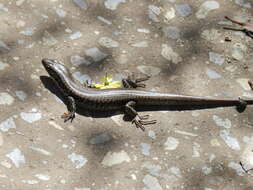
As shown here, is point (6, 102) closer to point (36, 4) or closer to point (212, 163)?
point (36, 4)

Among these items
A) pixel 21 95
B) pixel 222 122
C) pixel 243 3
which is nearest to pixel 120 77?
pixel 21 95

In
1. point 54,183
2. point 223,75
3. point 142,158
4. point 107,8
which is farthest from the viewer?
point 107,8

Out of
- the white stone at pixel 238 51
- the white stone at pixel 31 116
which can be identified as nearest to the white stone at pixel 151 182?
the white stone at pixel 31 116

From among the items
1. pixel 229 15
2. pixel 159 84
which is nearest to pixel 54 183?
pixel 159 84

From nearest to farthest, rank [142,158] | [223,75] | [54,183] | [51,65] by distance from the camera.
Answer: [54,183], [142,158], [51,65], [223,75]

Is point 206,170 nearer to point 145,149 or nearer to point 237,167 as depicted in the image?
point 237,167
